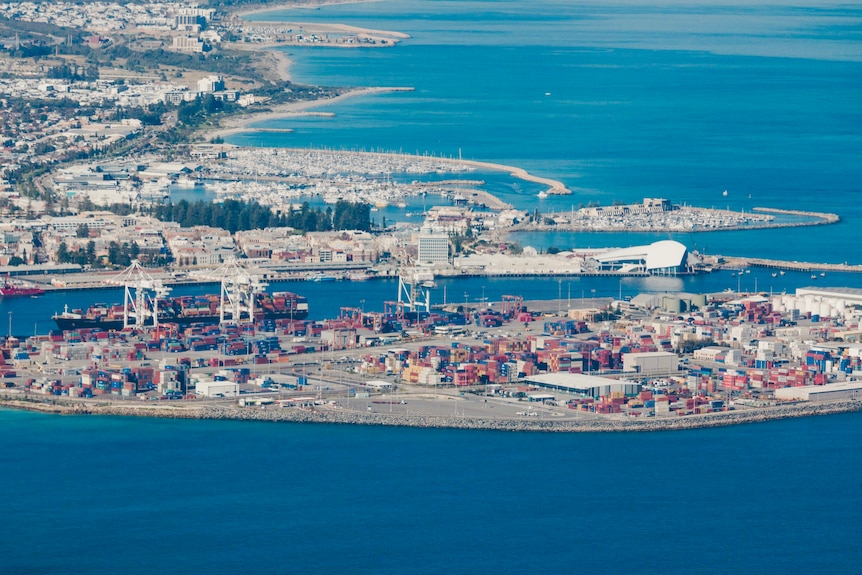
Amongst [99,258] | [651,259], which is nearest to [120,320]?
[99,258]

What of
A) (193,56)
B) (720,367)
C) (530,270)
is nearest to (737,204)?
(530,270)

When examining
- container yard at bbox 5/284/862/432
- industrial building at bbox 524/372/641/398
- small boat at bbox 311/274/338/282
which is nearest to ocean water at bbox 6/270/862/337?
small boat at bbox 311/274/338/282

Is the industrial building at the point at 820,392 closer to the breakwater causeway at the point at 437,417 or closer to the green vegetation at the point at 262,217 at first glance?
the breakwater causeway at the point at 437,417

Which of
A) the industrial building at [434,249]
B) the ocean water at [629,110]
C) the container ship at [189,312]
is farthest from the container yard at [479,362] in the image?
the ocean water at [629,110]

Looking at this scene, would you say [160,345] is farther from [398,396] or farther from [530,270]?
[530,270]

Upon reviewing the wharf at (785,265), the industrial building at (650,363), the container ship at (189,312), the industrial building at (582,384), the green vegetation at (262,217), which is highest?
the green vegetation at (262,217)

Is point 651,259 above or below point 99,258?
above

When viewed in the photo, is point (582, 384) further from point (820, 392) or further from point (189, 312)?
point (189, 312)
